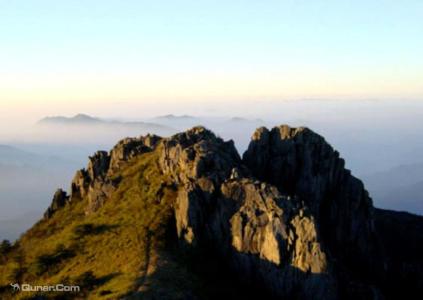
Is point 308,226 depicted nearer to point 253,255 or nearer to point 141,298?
point 253,255

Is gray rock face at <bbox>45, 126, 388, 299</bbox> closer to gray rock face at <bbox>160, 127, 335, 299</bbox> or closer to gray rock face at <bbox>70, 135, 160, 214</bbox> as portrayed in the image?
gray rock face at <bbox>160, 127, 335, 299</bbox>

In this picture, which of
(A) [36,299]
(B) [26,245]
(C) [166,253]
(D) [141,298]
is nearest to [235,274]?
(C) [166,253]

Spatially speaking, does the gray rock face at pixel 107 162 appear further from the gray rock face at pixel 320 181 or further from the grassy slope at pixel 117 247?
the gray rock face at pixel 320 181

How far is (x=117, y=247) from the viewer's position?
104188mm

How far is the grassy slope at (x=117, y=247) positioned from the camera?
92.3 m

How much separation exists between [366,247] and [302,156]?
23.7 meters

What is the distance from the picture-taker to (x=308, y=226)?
326 feet

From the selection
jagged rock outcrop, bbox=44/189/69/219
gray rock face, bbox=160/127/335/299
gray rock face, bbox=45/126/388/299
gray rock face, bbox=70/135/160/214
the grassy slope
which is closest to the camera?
the grassy slope

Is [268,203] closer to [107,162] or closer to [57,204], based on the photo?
[107,162]

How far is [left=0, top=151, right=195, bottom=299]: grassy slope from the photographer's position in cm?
9230

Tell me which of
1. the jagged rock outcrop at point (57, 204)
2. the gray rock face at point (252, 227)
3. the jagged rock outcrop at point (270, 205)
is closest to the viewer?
the gray rock face at point (252, 227)

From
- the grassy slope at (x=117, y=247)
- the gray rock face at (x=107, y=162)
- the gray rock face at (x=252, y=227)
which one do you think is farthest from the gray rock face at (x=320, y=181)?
the gray rock face at (x=107, y=162)

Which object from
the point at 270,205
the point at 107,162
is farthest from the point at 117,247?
the point at 107,162

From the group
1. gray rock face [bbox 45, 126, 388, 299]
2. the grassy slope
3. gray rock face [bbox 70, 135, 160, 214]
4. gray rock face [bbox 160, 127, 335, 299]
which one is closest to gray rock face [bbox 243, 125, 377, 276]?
gray rock face [bbox 45, 126, 388, 299]
